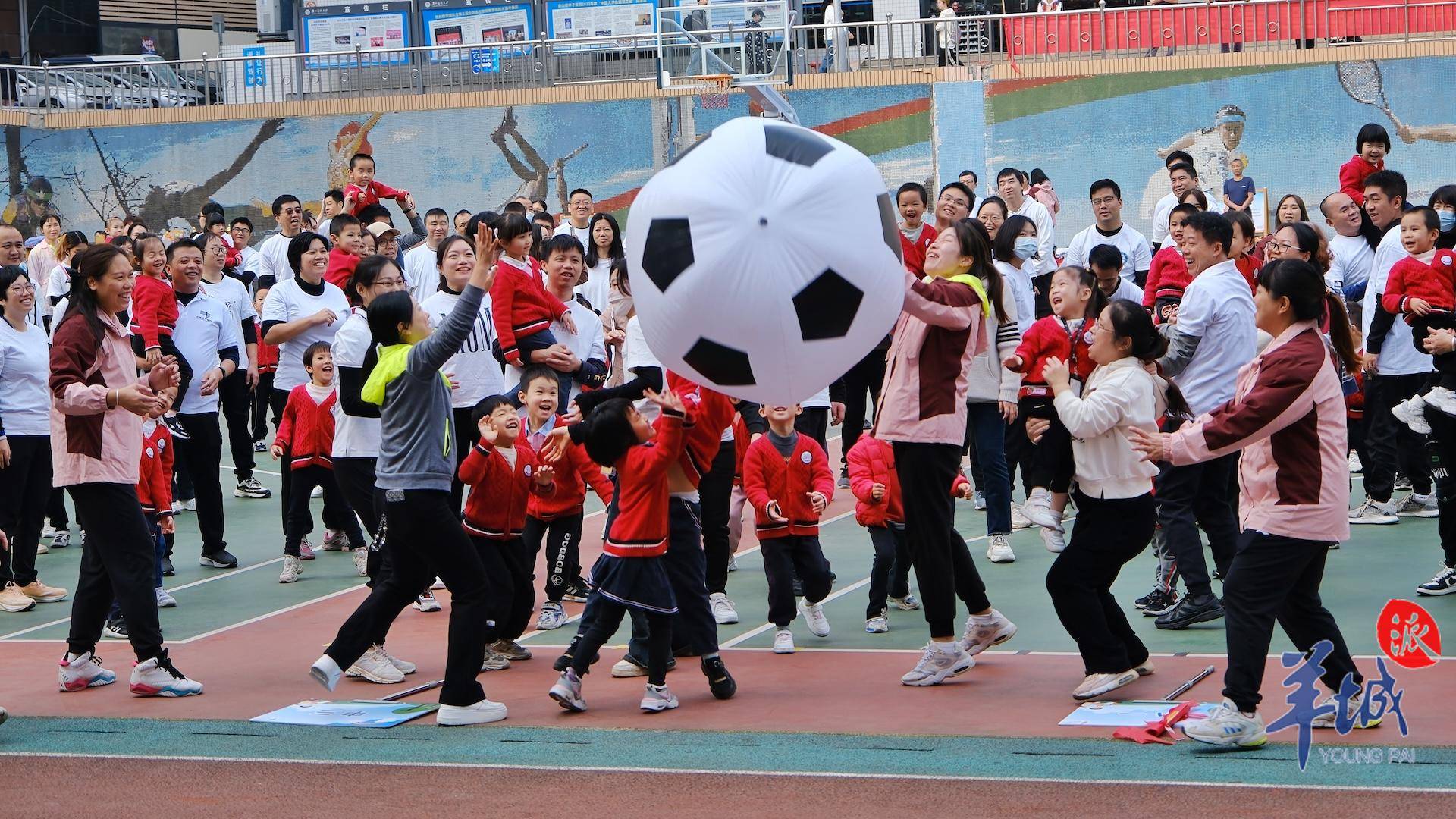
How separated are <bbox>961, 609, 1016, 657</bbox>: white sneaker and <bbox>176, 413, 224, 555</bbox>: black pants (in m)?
5.48

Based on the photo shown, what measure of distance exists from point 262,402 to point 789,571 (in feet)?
28.5

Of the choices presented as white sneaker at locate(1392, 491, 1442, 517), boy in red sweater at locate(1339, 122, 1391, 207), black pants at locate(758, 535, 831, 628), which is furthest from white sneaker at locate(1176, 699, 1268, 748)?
boy in red sweater at locate(1339, 122, 1391, 207)

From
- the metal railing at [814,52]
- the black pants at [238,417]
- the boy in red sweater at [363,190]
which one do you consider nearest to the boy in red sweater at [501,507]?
the black pants at [238,417]

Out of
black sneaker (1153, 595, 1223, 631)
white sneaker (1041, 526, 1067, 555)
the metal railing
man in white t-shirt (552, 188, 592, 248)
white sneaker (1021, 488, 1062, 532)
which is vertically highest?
the metal railing

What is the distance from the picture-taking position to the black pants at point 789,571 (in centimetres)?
768

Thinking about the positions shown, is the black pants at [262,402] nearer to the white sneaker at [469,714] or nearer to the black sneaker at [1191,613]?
the white sneaker at [469,714]

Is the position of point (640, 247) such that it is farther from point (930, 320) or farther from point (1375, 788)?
point (1375, 788)

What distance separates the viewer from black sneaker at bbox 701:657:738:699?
6.86 meters

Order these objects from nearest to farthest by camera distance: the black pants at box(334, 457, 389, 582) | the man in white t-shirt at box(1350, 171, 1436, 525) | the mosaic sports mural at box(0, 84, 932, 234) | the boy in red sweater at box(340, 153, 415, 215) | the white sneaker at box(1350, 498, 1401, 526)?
1. the black pants at box(334, 457, 389, 582)
2. the man in white t-shirt at box(1350, 171, 1436, 525)
3. the white sneaker at box(1350, 498, 1401, 526)
4. the boy in red sweater at box(340, 153, 415, 215)
5. the mosaic sports mural at box(0, 84, 932, 234)

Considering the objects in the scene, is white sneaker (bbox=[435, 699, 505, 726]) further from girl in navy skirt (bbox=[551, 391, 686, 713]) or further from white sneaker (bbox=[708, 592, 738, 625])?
white sneaker (bbox=[708, 592, 738, 625])

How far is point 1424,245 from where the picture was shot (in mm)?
8797

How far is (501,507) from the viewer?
743 centimetres

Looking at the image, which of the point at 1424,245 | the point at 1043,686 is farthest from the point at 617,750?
the point at 1424,245

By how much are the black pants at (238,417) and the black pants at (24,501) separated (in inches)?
97.3
